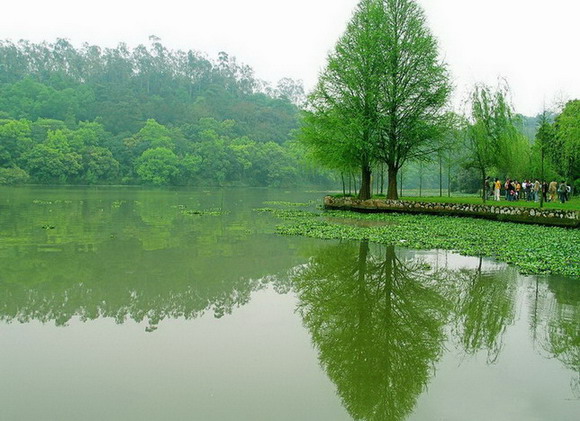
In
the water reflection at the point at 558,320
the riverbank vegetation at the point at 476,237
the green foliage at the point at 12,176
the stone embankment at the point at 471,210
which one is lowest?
the water reflection at the point at 558,320

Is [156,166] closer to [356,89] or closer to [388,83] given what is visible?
[356,89]

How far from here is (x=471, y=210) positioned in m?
29.3

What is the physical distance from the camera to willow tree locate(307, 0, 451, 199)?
118 ft

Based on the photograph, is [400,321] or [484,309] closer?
[400,321]

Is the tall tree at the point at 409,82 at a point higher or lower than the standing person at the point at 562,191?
higher

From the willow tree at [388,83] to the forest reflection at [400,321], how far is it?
23.4 metres

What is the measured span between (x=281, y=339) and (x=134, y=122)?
114 metres

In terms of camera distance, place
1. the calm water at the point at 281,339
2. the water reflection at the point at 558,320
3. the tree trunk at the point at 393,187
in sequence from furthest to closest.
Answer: the tree trunk at the point at 393,187 → the water reflection at the point at 558,320 → the calm water at the point at 281,339

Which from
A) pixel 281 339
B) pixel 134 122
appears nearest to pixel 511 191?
pixel 281 339

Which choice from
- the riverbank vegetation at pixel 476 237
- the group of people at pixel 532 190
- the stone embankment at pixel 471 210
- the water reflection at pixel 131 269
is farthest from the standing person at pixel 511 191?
the water reflection at pixel 131 269

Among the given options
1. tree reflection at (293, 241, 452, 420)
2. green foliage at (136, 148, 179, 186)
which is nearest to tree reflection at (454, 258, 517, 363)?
tree reflection at (293, 241, 452, 420)

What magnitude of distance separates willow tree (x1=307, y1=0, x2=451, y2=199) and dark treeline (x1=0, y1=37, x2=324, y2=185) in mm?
41009

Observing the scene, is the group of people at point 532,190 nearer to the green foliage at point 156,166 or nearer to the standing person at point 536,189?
the standing person at point 536,189

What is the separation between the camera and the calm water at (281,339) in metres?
5.90
